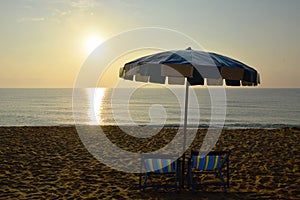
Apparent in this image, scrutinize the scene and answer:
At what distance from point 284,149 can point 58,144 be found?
7.05m

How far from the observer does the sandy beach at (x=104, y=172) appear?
5.36 meters

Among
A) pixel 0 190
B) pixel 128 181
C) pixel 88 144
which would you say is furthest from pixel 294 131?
pixel 0 190

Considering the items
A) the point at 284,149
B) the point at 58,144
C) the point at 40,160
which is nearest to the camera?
the point at 40,160

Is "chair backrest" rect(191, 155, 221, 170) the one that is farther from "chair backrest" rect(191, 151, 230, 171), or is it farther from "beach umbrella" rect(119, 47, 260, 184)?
"beach umbrella" rect(119, 47, 260, 184)

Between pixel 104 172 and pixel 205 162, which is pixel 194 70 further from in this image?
pixel 104 172

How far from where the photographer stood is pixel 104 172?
6.83 m

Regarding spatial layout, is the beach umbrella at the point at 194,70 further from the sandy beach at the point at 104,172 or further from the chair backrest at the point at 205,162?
the sandy beach at the point at 104,172

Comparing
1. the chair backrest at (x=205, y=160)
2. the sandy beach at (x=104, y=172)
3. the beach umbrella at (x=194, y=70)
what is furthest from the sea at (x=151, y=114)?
the beach umbrella at (x=194, y=70)

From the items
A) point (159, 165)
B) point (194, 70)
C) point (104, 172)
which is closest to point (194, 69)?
point (194, 70)

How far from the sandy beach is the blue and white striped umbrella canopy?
2002 mm

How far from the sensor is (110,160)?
807 cm

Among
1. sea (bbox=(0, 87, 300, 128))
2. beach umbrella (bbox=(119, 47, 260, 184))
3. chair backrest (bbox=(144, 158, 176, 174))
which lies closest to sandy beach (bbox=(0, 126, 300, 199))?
chair backrest (bbox=(144, 158, 176, 174))

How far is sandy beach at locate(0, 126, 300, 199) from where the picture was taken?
5.36 meters

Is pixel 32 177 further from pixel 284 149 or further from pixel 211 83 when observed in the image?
pixel 284 149
